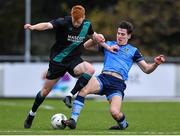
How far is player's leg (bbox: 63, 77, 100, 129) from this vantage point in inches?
522

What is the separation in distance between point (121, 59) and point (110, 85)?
1.74 feet

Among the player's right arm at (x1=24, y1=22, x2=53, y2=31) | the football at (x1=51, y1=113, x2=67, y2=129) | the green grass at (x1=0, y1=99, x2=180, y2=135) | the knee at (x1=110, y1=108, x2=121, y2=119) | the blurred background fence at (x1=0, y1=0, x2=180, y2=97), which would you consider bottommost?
the blurred background fence at (x1=0, y1=0, x2=180, y2=97)

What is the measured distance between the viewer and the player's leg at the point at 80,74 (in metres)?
13.7

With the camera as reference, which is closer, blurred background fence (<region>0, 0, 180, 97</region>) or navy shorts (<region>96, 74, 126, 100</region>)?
navy shorts (<region>96, 74, 126, 100</region>)

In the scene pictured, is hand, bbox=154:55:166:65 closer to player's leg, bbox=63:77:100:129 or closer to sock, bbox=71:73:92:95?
player's leg, bbox=63:77:100:129

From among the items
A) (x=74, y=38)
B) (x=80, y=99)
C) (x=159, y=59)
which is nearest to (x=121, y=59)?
(x=159, y=59)

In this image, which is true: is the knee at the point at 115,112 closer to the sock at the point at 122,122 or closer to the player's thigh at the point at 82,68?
the sock at the point at 122,122

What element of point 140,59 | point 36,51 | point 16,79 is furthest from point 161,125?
point 36,51

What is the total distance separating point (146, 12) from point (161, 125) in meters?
28.8

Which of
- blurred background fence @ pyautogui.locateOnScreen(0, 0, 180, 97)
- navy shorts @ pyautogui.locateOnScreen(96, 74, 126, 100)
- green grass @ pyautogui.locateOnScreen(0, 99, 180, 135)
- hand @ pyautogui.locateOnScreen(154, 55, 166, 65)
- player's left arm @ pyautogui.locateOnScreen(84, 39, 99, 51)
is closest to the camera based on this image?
green grass @ pyautogui.locateOnScreen(0, 99, 180, 135)

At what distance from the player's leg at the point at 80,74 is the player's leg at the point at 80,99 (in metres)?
0.14

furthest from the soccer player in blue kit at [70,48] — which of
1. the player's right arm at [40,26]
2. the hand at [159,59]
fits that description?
the hand at [159,59]

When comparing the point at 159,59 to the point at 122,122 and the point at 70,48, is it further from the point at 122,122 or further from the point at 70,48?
the point at 70,48

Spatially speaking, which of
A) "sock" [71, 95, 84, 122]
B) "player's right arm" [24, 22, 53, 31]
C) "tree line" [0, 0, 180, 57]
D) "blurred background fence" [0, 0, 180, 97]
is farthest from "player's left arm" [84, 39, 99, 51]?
"tree line" [0, 0, 180, 57]
